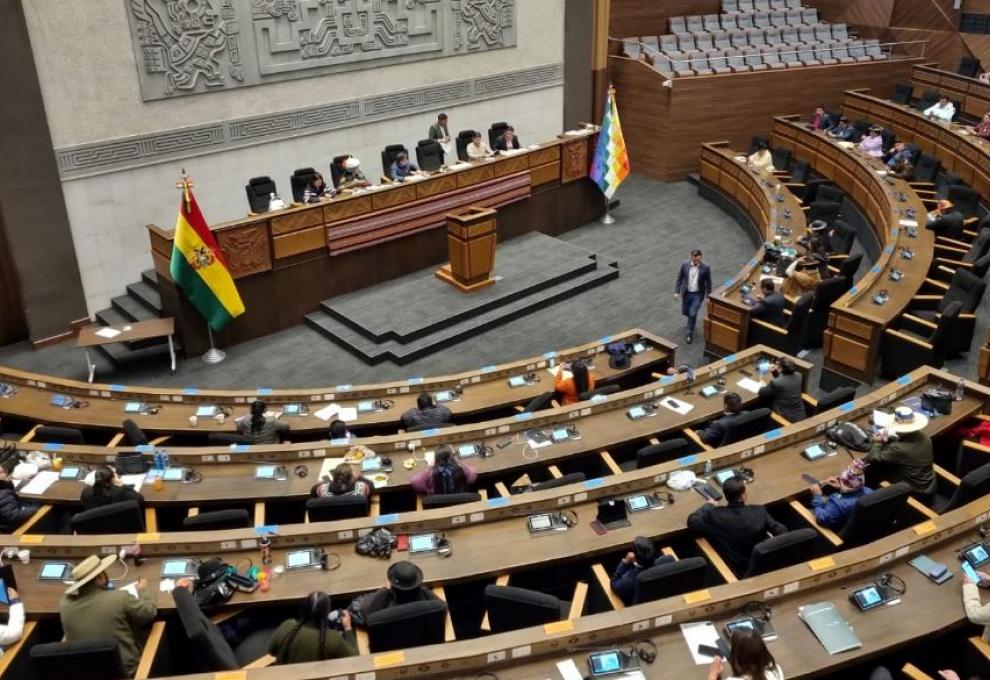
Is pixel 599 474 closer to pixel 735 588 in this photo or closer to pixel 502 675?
pixel 735 588

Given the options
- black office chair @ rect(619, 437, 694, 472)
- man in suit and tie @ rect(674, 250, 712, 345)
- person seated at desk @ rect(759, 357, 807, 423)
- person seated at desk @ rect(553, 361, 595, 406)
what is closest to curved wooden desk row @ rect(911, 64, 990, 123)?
man in suit and tie @ rect(674, 250, 712, 345)

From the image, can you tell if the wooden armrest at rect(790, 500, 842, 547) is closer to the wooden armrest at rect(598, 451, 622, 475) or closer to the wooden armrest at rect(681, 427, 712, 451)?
the wooden armrest at rect(681, 427, 712, 451)

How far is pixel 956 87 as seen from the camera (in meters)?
15.3

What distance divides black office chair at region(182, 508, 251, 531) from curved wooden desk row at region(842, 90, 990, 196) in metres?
10.6

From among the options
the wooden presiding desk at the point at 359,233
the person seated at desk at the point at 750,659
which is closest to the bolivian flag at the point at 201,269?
the wooden presiding desk at the point at 359,233

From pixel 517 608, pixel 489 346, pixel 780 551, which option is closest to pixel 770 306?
pixel 489 346

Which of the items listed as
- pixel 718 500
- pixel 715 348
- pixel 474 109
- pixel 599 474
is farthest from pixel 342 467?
pixel 474 109

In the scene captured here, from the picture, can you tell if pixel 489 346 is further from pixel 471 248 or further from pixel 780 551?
pixel 780 551

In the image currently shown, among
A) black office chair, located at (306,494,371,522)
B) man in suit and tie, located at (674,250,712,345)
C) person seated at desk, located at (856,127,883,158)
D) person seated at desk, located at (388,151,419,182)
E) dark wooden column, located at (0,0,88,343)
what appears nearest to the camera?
black office chair, located at (306,494,371,522)

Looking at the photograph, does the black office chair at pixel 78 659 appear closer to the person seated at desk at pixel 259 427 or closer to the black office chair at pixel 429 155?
the person seated at desk at pixel 259 427

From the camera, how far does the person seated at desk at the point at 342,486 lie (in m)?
5.62

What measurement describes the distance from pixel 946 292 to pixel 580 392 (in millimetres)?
4297

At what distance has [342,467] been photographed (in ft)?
18.8

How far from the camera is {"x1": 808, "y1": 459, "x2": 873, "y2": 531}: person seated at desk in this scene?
17.1ft
